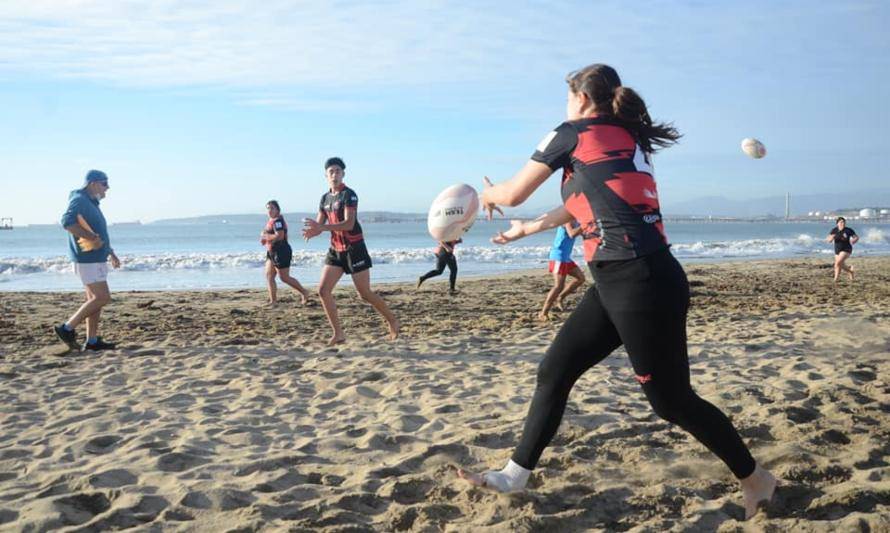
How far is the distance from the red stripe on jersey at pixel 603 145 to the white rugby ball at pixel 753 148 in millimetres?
10811

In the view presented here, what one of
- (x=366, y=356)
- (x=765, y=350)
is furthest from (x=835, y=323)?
(x=366, y=356)

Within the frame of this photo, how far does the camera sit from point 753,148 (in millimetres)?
12500

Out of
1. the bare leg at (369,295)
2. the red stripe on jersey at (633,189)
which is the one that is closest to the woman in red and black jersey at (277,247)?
the bare leg at (369,295)

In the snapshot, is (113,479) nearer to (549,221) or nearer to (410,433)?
(410,433)

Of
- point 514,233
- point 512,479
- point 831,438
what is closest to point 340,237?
point 514,233

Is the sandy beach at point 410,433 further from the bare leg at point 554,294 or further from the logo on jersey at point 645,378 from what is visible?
the bare leg at point 554,294

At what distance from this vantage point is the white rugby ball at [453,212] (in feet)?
16.4

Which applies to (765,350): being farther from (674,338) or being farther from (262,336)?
(262,336)

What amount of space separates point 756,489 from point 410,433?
6.45 ft

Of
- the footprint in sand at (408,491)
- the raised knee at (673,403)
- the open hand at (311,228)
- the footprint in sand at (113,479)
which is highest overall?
the open hand at (311,228)

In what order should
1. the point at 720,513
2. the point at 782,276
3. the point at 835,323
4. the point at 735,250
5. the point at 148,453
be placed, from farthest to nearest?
the point at 735,250, the point at 782,276, the point at 835,323, the point at 148,453, the point at 720,513

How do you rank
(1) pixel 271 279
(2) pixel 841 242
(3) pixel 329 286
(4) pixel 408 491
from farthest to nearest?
1. (2) pixel 841 242
2. (1) pixel 271 279
3. (3) pixel 329 286
4. (4) pixel 408 491

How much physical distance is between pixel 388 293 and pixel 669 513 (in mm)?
11147

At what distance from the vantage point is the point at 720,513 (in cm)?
301
